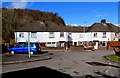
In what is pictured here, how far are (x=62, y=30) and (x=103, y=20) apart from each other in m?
14.7

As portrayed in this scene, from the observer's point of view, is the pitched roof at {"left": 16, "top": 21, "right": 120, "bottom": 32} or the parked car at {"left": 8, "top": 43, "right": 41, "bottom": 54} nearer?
the parked car at {"left": 8, "top": 43, "right": 41, "bottom": 54}

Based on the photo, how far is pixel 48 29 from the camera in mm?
31359

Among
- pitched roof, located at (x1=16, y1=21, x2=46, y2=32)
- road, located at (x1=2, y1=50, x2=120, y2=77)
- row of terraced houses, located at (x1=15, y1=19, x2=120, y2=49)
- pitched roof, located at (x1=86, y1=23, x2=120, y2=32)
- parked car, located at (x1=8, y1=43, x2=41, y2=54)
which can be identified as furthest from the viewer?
pitched roof, located at (x1=86, y1=23, x2=120, y2=32)

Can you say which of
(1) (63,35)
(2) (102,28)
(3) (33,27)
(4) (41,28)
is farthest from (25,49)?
(2) (102,28)

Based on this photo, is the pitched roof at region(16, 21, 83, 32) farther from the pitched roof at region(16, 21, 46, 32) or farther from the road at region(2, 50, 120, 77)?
the road at region(2, 50, 120, 77)

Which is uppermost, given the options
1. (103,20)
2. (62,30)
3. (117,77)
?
(103,20)

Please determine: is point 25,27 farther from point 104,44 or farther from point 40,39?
point 104,44

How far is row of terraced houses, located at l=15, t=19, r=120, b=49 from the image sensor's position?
30844mm

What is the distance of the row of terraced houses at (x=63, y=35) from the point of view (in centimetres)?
3084

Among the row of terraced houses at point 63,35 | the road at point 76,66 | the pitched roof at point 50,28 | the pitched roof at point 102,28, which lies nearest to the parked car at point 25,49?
the road at point 76,66

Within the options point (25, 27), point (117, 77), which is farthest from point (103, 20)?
point (117, 77)

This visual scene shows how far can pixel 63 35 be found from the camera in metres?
31.3

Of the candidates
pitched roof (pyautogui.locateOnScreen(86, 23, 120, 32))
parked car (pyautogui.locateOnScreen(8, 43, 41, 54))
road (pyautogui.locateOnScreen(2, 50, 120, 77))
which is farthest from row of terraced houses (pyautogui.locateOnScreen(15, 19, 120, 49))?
road (pyautogui.locateOnScreen(2, 50, 120, 77))

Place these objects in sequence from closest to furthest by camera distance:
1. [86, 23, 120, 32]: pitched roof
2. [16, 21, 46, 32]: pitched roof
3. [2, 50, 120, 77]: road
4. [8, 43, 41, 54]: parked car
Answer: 1. [2, 50, 120, 77]: road
2. [8, 43, 41, 54]: parked car
3. [16, 21, 46, 32]: pitched roof
4. [86, 23, 120, 32]: pitched roof
